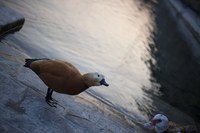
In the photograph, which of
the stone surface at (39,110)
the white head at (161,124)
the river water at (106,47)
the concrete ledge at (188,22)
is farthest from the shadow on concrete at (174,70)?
the stone surface at (39,110)

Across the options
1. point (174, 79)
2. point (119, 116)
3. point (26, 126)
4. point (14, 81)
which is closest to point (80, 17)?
point (174, 79)

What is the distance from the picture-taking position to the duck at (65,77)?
4645mm

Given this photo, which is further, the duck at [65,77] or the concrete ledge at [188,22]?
the concrete ledge at [188,22]

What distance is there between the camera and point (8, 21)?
6.70 meters

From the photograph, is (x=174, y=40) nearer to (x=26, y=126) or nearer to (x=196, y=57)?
(x=196, y=57)

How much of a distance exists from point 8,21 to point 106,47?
420 centimetres

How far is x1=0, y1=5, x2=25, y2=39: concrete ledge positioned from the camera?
6.57 meters

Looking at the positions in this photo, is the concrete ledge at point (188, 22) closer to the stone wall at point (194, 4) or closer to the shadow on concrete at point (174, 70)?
the stone wall at point (194, 4)

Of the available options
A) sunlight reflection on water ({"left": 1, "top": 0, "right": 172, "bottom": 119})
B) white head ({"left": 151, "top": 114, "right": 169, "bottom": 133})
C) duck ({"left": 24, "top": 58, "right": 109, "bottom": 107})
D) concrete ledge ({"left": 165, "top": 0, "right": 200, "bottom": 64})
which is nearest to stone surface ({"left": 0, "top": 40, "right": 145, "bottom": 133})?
white head ({"left": 151, "top": 114, "right": 169, "bottom": 133})

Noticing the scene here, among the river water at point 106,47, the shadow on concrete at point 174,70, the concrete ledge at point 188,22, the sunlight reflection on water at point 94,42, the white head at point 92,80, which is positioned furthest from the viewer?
the concrete ledge at point 188,22

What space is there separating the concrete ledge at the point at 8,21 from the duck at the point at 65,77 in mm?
2058

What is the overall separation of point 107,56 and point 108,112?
396 cm

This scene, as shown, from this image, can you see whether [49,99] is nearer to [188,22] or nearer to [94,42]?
[94,42]

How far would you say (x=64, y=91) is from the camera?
4719mm
